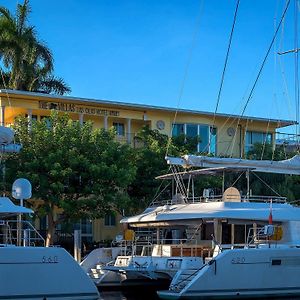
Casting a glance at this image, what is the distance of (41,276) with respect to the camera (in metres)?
15.2

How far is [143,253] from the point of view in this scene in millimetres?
21578

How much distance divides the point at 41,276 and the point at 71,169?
39.4 feet

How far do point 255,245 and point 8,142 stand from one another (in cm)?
757

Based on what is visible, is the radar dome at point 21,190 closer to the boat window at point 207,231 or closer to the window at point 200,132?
the boat window at point 207,231

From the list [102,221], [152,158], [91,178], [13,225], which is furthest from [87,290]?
[102,221]

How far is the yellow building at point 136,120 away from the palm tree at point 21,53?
2352mm

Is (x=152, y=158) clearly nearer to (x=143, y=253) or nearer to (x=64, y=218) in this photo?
(x=64, y=218)

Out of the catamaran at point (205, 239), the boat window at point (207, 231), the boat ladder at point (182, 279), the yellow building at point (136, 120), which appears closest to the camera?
the boat ladder at point (182, 279)

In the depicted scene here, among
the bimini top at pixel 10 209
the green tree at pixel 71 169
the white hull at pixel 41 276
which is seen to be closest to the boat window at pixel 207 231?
the white hull at pixel 41 276

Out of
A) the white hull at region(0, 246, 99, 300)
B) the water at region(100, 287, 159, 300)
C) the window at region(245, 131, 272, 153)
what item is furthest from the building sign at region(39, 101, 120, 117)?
the white hull at region(0, 246, 99, 300)

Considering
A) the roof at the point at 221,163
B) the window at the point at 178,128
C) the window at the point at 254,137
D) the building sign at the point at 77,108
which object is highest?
the building sign at the point at 77,108

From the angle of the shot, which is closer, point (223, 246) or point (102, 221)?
point (223, 246)

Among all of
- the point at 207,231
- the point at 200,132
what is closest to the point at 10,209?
the point at 207,231

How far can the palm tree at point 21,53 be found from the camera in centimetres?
3712
